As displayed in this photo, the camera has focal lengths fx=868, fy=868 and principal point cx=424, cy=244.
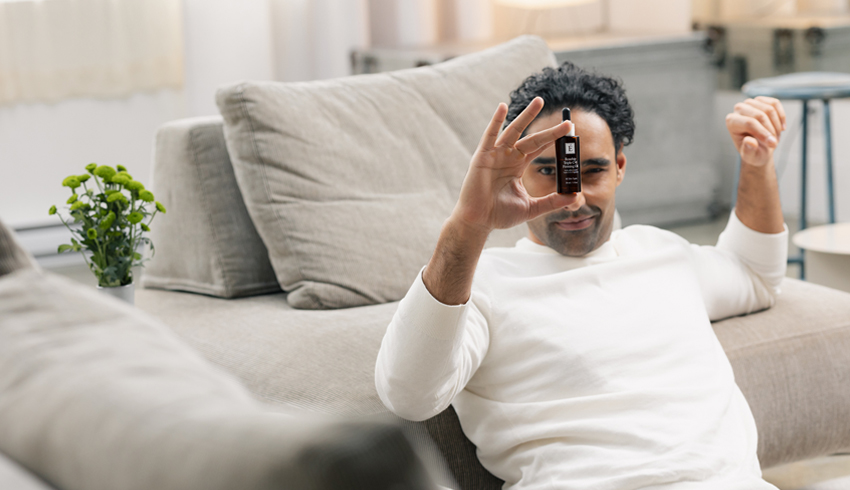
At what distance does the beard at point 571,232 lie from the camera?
1203 mm

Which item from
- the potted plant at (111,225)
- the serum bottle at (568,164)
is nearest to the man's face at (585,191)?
the serum bottle at (568,164)

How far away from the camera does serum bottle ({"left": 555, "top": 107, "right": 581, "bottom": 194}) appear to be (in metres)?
1.05

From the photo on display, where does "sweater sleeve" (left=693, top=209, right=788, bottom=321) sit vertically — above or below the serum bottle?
below

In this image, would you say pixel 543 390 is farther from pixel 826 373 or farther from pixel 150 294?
pixel 150 294

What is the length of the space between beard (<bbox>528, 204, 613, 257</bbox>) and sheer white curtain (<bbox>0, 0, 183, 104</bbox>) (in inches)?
104

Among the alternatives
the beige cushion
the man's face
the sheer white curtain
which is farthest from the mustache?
the sheer white curtain

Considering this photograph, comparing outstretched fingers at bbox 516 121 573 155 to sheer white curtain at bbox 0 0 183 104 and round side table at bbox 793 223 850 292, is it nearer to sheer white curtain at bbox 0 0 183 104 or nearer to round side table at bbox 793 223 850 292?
round side table at bbox 793 223 850 292

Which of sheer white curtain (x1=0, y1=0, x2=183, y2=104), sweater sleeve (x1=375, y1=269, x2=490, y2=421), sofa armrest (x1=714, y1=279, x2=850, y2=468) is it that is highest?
sheer white curtain (x1=0, y1=0, x2=183, y2=104)

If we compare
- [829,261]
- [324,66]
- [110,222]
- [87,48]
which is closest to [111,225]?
[110,222]

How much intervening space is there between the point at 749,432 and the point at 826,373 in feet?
0.98

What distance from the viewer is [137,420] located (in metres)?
0.33

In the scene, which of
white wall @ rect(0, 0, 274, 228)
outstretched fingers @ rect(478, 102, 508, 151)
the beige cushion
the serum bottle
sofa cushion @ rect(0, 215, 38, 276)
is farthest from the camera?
white wall @ rect(0, 0, 274, 228)

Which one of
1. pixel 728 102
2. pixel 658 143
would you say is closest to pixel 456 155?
pixel 658 143

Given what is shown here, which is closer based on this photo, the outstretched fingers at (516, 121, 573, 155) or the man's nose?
the outstretched fingers at (516, 121, 573, 155)
